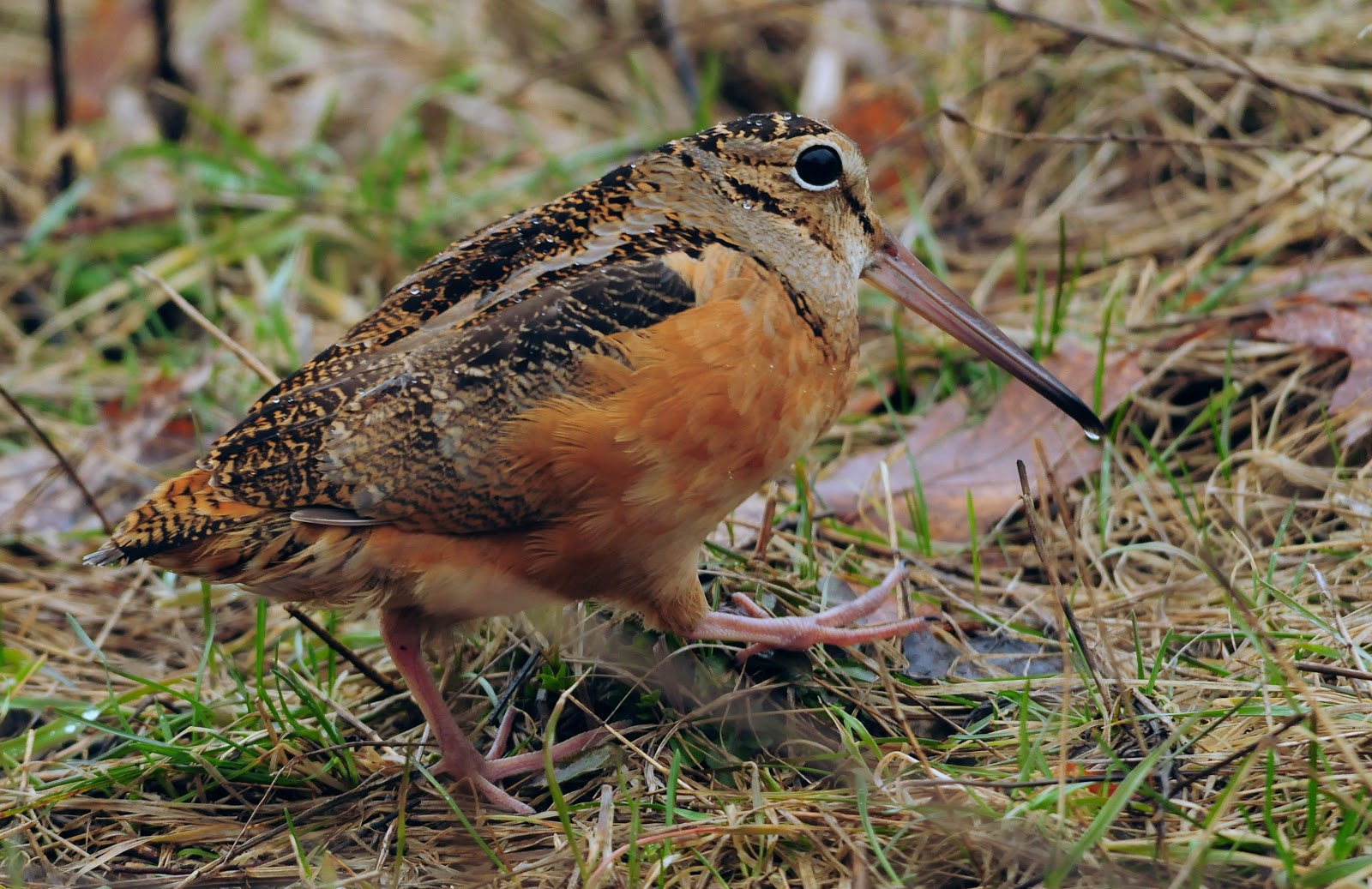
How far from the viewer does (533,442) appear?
2930mm

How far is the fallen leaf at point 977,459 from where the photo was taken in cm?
403

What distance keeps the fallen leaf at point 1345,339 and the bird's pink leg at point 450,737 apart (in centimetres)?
224

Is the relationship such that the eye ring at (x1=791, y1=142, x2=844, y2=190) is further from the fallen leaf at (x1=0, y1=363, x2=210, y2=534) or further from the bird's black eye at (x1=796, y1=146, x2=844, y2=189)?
the fallen leaf at (x1=0, y1=363, x2=210, y2=534)

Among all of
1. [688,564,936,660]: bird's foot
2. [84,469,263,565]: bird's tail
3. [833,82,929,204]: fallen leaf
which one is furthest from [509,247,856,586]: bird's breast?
[833,82,929,204]: fallen leaf

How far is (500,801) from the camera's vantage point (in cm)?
306

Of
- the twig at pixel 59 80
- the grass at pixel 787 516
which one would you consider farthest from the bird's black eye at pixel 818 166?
the twig at pixel 59 80

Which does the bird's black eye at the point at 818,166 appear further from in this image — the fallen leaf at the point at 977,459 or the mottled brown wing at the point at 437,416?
the fallen leaf at the point at 977,459

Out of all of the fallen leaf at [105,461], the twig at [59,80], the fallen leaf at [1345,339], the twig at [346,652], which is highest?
the twig at [59,80]

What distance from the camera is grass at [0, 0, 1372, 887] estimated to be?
2756 mm

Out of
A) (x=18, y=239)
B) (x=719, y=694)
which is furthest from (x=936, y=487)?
(x=18, y=239)

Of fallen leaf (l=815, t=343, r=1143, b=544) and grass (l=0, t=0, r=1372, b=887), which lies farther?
fallen leaf (l=815, t=343, r=1143, b=544)

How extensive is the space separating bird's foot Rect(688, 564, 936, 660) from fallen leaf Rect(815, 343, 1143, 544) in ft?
2.32

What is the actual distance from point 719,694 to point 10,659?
197 cm

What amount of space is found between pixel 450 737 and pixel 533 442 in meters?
0.71
